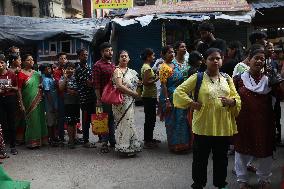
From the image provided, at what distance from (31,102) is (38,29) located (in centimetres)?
804

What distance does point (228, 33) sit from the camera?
576 inches

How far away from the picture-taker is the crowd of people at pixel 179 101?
13.2 feet

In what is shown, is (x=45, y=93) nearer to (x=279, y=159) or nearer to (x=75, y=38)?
(x=279, y=159)

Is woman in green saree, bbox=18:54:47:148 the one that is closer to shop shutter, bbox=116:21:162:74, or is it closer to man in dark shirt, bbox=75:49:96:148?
man in dark shirt, bbox=75:49:96:148

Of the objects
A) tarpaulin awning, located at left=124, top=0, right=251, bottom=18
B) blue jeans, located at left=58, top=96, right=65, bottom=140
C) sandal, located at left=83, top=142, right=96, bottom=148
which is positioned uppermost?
tarpaulin awning, located at left=124, top=0, right=251, bottom=18

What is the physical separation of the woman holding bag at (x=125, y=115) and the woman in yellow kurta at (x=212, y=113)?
2.03m

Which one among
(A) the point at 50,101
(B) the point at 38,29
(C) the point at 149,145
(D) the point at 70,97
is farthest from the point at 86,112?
(B) the point at 38,29

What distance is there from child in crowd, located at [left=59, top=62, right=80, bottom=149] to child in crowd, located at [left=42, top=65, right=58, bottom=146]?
319 millimetres

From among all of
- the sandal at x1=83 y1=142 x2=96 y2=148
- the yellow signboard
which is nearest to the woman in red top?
the sandal at x1=83 y1=142 x2=96 y2=148

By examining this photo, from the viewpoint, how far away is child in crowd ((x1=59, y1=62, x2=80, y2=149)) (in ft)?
21.9

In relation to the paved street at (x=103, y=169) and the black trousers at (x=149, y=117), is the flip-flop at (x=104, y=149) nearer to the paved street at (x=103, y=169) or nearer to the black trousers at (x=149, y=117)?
the paved street at (x=103, y=169)

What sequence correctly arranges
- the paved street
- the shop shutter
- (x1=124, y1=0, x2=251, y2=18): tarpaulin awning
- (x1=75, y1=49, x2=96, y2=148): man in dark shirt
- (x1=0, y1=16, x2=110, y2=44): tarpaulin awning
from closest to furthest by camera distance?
the paved street → (x1=75, y1=49, x2=96, y2=148): man in dark shirt → (x1=124, y1=0, x2=251, y2=18): tarpaulin awning → the shop shutter → (x1=0, y1=16, x2=110, y2=44): tarpaulin awning

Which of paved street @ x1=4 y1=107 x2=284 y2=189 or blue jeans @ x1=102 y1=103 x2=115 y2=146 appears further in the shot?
blue jeans @ x1=102 y1=103 x2=115 y2=146

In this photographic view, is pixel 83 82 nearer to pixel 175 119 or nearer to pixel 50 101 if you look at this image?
pixel 50 101
